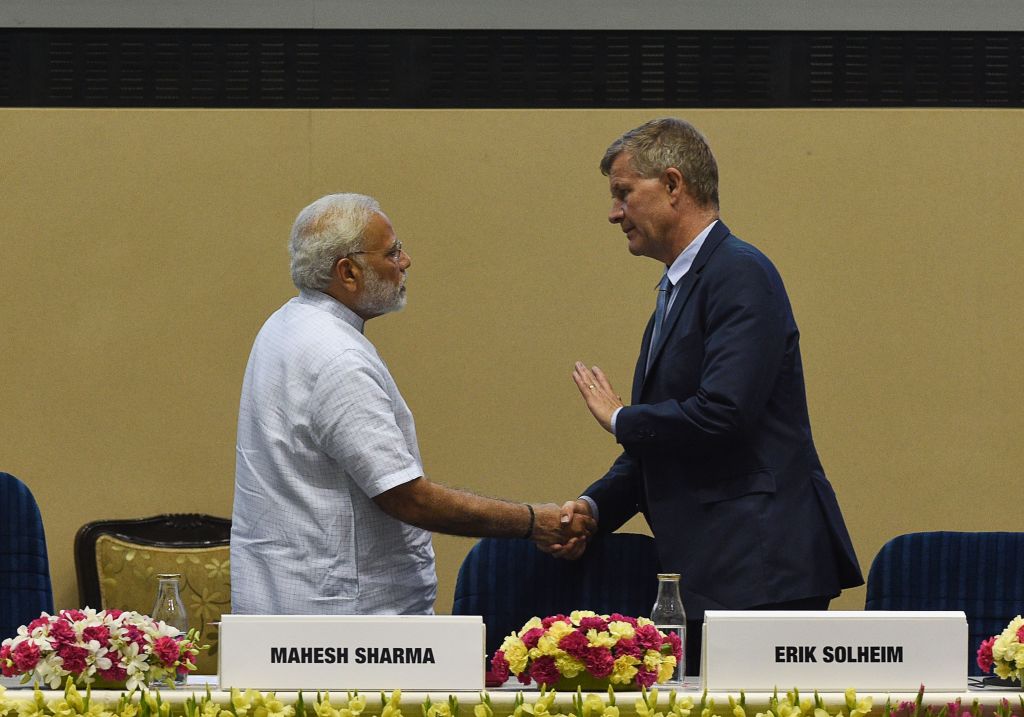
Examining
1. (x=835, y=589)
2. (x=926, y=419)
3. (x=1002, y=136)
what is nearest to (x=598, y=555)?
(x=835, y=589)

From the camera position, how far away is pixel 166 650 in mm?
1733

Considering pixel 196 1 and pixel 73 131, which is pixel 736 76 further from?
pixel 73 131

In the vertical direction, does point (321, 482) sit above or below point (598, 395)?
below

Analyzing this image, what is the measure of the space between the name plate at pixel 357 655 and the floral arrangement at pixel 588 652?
2.7 inches

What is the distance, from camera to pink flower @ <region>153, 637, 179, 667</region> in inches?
68.0

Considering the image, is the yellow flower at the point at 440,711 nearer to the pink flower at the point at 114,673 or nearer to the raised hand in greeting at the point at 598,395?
the pink flower at the point at 114,673

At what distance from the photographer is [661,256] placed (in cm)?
269

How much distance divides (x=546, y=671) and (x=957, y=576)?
4.45 ft

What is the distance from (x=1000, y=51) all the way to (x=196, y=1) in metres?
2.37

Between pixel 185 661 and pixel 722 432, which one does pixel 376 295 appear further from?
pixel 185 661

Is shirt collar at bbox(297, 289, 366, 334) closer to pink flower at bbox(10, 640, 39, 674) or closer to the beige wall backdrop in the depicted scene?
pink flower at bbox(10, 640, 39, 674)

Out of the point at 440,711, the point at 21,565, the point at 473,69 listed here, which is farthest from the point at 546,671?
the point at 473,69

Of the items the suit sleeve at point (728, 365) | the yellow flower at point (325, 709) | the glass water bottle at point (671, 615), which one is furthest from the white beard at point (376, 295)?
the yellow flower at point (325, 709)

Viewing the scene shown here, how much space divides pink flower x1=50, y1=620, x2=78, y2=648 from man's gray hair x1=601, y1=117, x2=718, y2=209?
1.42 m
